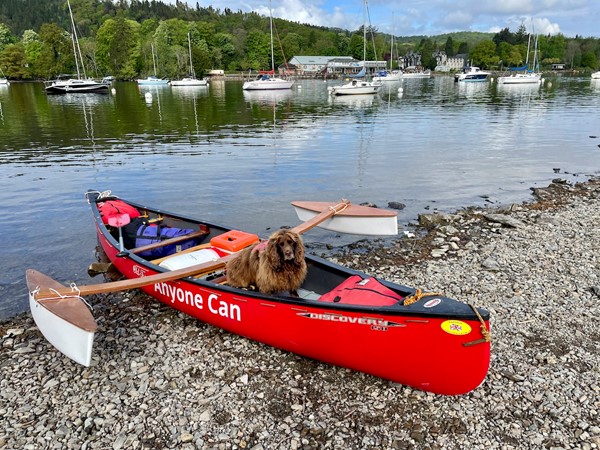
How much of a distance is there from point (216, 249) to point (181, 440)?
4.22 meters

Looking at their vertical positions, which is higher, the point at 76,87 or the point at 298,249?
the point at 76,87

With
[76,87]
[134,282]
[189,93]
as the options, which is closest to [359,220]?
[134,282]

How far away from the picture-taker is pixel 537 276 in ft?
29.7

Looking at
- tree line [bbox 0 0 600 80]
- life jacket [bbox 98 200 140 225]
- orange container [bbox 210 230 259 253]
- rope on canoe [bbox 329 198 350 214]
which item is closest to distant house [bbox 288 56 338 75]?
tree line [bbox 0 0 600 80]

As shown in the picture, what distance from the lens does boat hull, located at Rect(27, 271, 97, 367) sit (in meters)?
6.05

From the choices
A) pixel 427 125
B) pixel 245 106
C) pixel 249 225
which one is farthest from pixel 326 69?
pixel 249 225

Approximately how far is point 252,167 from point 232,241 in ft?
41.1

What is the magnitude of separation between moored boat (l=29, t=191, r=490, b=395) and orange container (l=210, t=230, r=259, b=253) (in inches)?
1.3

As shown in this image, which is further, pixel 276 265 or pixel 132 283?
pixel 132 283

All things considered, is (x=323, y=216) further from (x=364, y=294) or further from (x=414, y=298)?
(x=414, y=298)

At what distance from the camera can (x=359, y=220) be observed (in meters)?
10.8

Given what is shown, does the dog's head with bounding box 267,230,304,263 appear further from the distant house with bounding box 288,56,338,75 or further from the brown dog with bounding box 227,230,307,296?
the distant house with bounding box 288,56,338,75

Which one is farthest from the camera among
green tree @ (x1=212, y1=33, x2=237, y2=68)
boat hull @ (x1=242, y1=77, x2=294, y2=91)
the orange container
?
green tree @ (x1=212, y1=33, x2=237, y2=68)

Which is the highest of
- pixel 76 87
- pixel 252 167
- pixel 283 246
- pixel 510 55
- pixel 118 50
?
pixel 118 50
